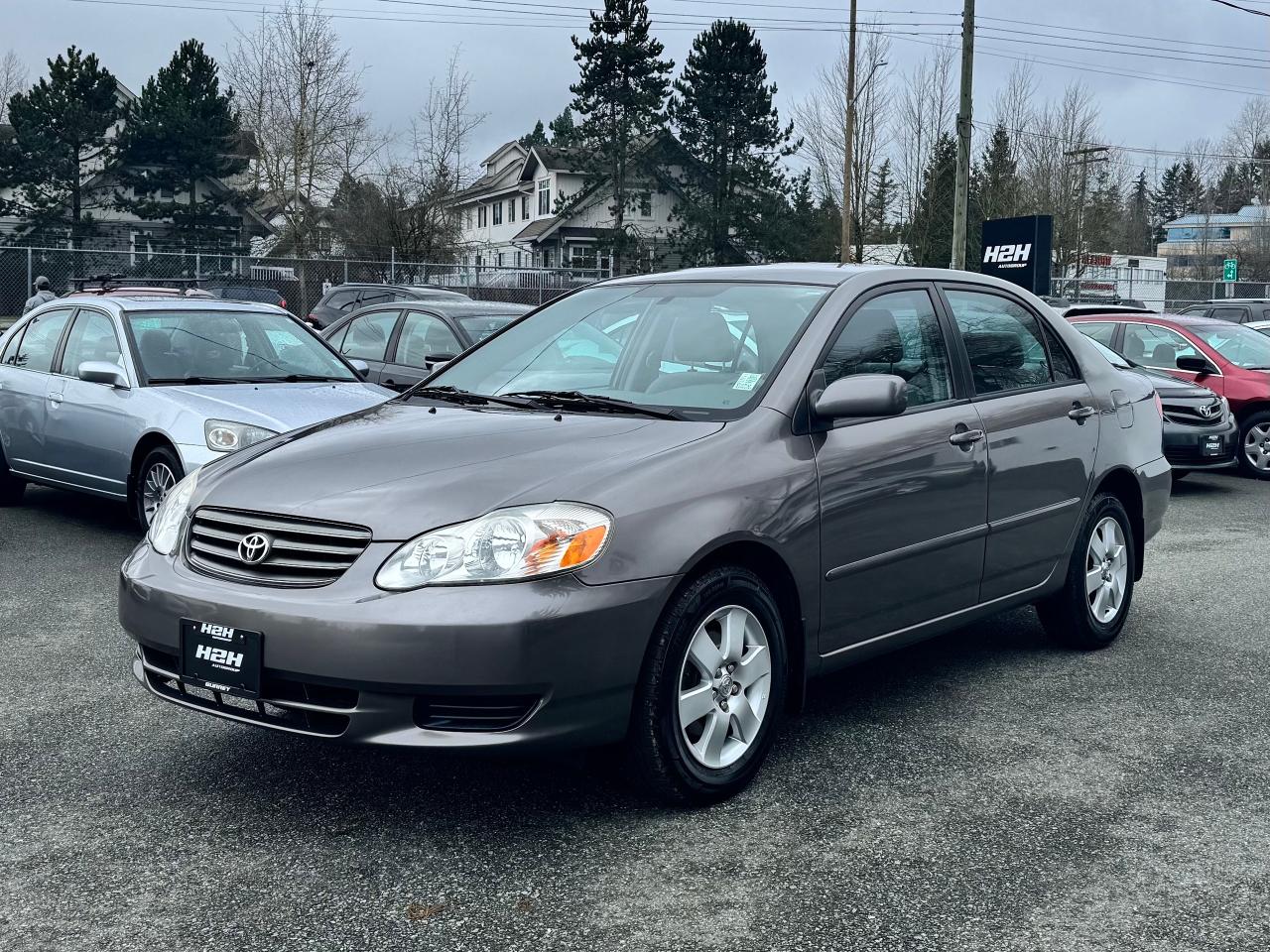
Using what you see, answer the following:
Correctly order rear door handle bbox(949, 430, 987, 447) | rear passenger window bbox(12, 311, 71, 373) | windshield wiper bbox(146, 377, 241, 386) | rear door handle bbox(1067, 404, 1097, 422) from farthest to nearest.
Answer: rear passenger window bbox(12, 311, 71, 373) < windshield wiper bbox(146, 377, 241, 386) < rear door handle bbox(1067, 404, 1097, 422) < rear door handle bbox(949, 430, 987, 447)

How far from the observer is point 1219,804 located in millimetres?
4074

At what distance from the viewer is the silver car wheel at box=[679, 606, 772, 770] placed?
12.7 ft

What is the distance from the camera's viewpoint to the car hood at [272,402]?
7.83 metres

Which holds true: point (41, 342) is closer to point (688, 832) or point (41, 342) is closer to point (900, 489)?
point (900, 489)

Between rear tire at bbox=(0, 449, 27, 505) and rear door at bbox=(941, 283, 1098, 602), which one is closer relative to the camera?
rear door at bbox=(941, 283, 1098, 602)

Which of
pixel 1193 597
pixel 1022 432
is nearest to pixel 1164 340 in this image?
pixel 1193 597

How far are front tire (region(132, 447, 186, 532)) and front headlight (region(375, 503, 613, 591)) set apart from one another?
15.8ft

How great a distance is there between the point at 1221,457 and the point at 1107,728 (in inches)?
306

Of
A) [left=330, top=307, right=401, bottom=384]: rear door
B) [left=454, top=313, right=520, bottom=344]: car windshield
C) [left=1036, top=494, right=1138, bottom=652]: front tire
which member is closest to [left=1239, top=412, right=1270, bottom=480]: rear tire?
[left=454, top=313, right=520, bottom=344]: car windshield

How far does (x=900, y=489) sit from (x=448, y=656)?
73.3 inches

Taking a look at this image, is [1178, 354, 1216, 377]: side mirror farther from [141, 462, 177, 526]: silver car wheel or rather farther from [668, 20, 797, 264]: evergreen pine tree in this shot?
[668, 20, 797, 264]: evergreen pine tree

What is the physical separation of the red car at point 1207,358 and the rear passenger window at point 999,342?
7.83 metres

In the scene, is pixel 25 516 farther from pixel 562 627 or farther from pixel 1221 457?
pixel 1221 457

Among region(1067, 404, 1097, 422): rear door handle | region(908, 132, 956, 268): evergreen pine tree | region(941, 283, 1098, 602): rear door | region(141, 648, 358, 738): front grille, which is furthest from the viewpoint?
region(908, 132, 956, 268): evergreen pine tree
